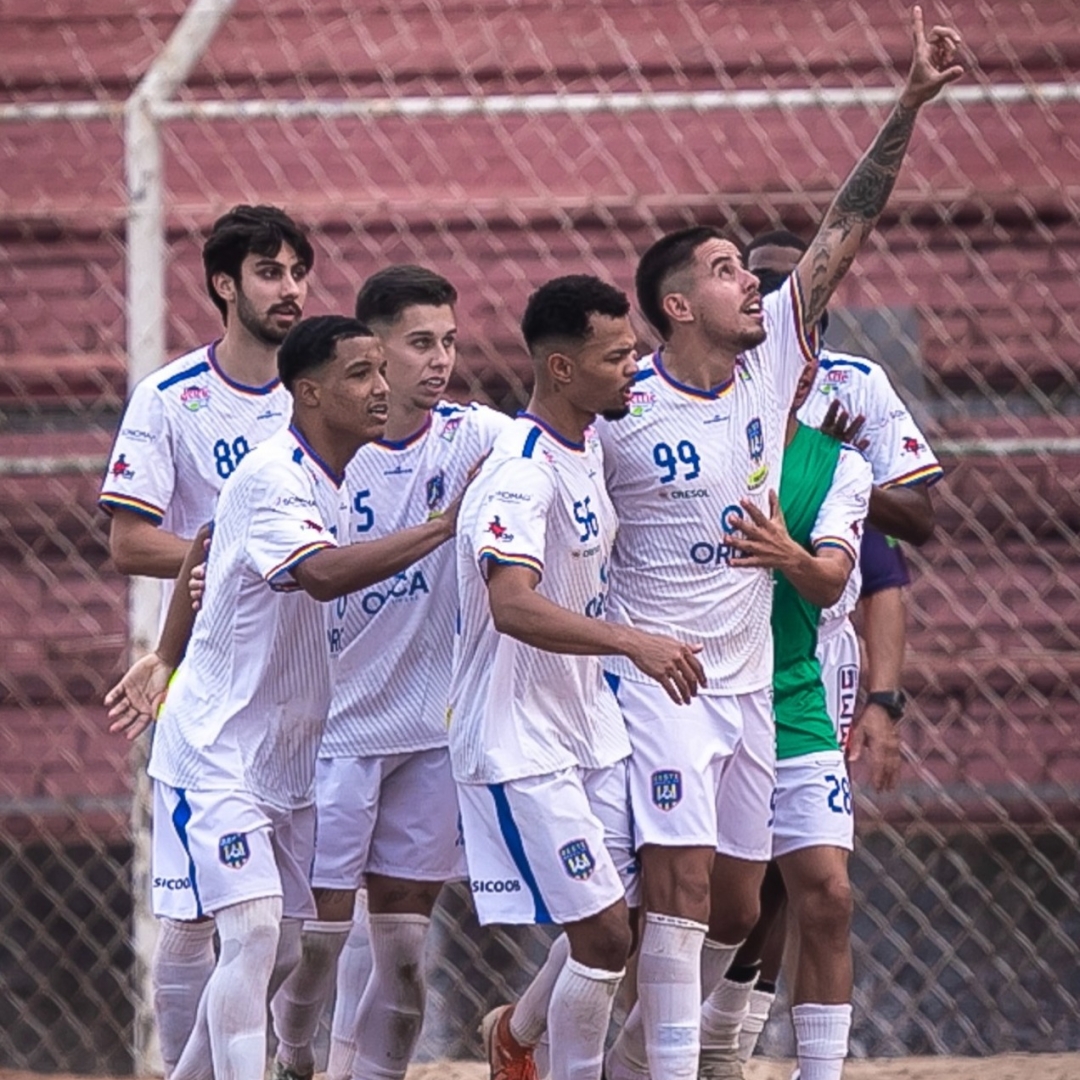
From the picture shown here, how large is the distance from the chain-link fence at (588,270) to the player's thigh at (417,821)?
4.35ft

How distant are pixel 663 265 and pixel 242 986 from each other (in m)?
1.78

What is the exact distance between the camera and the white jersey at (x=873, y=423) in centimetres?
544

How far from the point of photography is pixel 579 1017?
182 inches

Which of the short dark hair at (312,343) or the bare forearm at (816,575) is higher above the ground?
the short dark hair at (312,343)

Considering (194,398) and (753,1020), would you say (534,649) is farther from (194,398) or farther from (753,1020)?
(753,1020)

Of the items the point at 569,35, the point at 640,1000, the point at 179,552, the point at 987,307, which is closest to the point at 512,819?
the point at 640,1000

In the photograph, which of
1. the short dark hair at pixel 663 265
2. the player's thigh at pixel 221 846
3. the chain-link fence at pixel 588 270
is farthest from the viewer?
the chain-link fence at pixel 588 270

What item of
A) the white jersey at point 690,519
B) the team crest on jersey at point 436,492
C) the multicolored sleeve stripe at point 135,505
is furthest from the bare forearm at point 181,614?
the white jersey at point 690,519

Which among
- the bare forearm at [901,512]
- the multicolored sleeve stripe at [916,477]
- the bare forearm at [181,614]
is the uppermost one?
the multicolored sleeve stripe at [916,477]

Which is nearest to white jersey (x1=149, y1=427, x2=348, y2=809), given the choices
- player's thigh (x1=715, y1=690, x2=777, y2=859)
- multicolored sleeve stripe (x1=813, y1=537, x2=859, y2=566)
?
player's thigh (x1=715, y1=690, x2=777, y2=859)

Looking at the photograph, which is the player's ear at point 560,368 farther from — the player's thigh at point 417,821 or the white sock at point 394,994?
the white sock at point 394,994

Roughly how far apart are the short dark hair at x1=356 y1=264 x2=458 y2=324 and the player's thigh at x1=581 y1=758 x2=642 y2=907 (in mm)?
1136

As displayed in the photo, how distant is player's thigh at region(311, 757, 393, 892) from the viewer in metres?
5.10

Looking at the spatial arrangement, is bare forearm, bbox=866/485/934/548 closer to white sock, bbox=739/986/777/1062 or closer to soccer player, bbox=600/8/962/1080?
soccer player, bbox=600/8/962/1080
